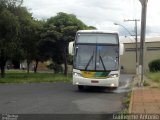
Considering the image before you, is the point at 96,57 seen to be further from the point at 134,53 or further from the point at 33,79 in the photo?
the point at 134,53

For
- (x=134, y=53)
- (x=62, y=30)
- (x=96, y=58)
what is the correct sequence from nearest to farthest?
(x=96, y=58), (x=62, y=30), (x=134, y=53)

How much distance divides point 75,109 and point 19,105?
2526 mm

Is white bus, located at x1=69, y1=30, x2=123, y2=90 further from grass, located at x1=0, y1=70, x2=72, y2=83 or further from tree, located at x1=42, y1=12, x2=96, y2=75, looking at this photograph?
tree, located at x1=42, y1=12, x2=96, y2=75

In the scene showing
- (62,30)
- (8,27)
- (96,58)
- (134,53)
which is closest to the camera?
(96,58)

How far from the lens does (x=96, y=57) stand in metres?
26.0

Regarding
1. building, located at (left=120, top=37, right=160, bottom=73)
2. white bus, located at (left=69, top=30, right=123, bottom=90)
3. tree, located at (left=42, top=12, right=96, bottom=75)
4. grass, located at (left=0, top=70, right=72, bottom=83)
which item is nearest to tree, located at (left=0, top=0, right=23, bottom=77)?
grass, located at (left=0, top=70, right=72, bottom=83)

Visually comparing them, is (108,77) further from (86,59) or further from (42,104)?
(42,104)

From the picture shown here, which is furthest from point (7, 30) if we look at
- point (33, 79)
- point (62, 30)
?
point (62, 30)

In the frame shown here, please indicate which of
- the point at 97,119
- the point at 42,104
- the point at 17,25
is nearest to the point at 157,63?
the point at 17,25

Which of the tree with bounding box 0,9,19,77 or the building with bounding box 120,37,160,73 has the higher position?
the tree with bounding box 0,9,19,77

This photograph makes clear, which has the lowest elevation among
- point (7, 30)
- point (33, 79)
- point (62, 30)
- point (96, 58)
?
point (33, 79)

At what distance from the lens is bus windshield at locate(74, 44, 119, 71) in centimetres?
2586

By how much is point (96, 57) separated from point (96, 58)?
0.21 feet

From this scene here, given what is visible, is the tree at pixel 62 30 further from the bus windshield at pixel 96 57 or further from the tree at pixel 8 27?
the bus windshield at pixel 96 57
